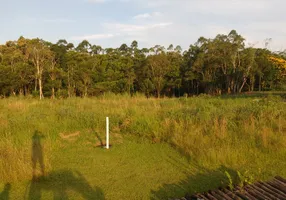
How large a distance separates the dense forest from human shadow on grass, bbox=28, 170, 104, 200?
68.1 feet

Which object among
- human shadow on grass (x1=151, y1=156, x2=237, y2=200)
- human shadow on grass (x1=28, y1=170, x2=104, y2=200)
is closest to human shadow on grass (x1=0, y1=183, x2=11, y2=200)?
human shadow on grass (x1=28, y1=170, x2=104, y2=200)

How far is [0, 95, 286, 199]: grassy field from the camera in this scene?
13.8 feet

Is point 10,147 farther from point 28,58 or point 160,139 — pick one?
point 28,58

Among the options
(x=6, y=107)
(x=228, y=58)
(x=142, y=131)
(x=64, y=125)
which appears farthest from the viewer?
(x=228, y=58)

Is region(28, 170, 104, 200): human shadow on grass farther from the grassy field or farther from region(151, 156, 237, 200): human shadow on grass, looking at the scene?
region(151, 156, 237, 200): human shadow on grass

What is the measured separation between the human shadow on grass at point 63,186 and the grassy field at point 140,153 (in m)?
0.01

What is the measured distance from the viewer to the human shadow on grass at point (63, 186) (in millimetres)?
3902

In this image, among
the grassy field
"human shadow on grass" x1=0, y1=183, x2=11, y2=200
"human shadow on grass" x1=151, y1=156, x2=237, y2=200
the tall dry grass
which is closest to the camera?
"human shadow on grass" x1=0, y1=183, x2=11, y2=200

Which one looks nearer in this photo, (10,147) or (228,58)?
(10,147)

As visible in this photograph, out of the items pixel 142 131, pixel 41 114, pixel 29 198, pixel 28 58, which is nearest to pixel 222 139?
pixel 142 131

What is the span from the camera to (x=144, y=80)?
3541cm

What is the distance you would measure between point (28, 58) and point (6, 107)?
20364 millimetres

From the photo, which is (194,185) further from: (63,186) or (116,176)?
(63,186)

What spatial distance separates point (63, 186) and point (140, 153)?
2.01 metres
